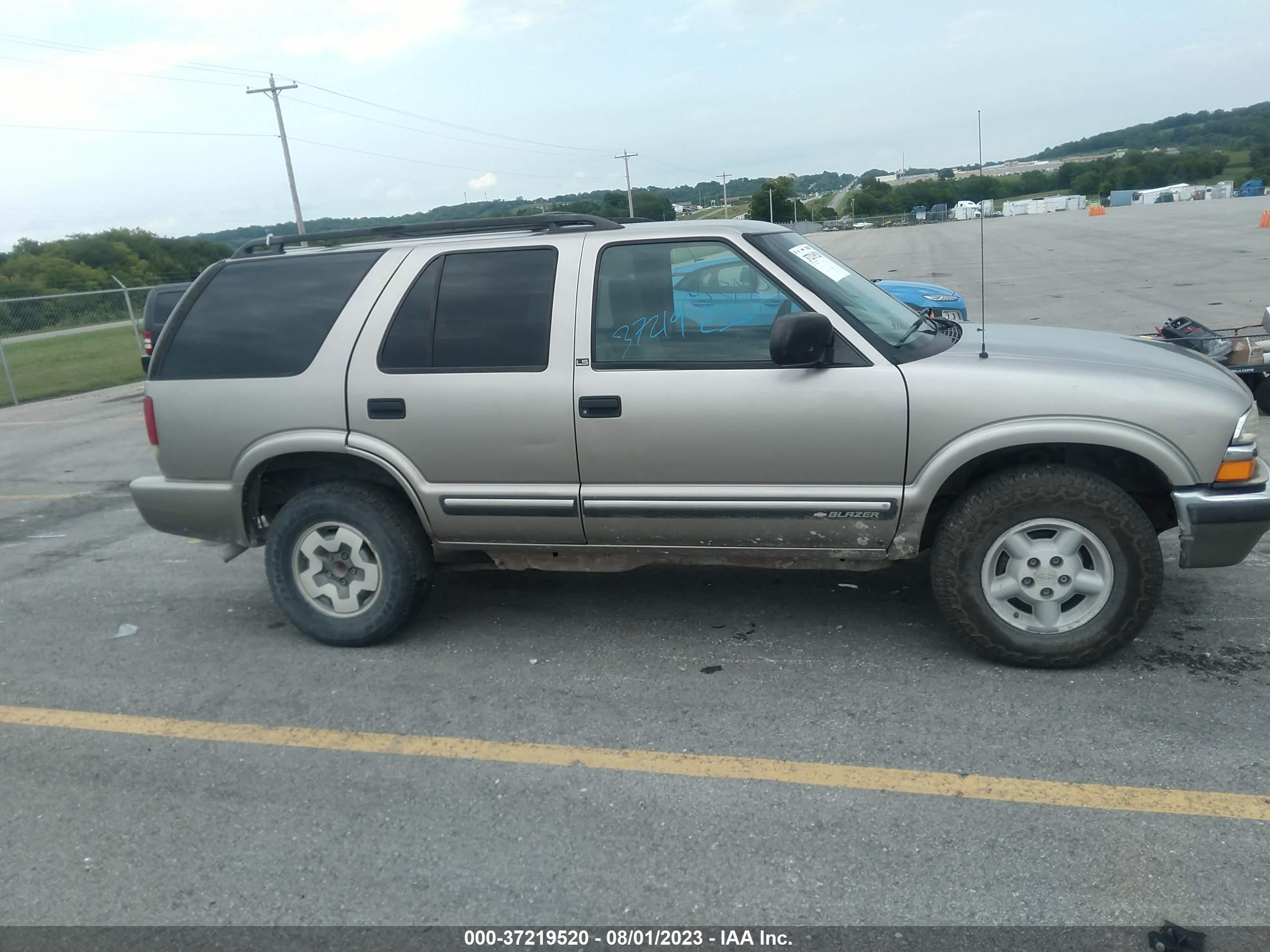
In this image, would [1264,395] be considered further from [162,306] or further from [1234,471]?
[162,306]

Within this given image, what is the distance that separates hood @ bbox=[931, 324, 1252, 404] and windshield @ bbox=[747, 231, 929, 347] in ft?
0.90

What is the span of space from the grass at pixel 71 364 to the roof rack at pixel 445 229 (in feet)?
47.2

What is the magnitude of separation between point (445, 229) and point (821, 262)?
178 centimetres

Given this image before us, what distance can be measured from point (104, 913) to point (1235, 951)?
3136 millimetres

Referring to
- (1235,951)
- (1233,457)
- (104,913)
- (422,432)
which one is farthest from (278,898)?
(1233,457)

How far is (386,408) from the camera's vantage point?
446cm

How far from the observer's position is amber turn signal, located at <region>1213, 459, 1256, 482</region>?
12.5 ft

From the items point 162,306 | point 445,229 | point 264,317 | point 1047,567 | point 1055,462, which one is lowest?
point 1047,567

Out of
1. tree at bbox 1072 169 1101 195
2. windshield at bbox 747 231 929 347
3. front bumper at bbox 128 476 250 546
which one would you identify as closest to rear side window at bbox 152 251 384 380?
front bumper at bbox 128 476 250 546

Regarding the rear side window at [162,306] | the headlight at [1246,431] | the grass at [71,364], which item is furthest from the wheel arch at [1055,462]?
the grass at [71,364]

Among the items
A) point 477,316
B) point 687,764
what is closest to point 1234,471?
point 687,764

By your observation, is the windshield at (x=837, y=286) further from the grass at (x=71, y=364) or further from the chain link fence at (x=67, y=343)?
the grass at (x=71, y=364)

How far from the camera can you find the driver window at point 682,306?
A: 13.5 ft

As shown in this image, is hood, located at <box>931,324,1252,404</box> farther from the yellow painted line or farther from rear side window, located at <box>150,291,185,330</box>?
rear side window, located at <box>150,291,185,330</box>
